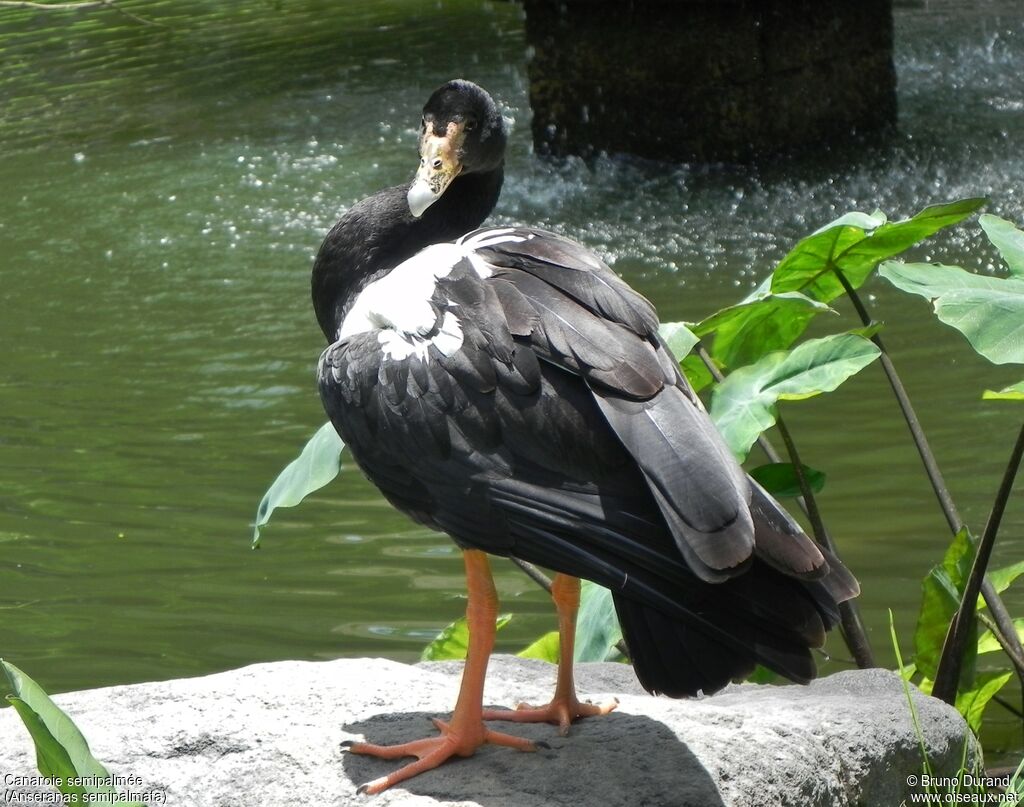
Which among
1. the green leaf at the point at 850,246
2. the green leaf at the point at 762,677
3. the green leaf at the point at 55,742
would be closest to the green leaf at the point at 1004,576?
the green leaf at the point at 762,677

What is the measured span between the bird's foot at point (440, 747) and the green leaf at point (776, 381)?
757 mm

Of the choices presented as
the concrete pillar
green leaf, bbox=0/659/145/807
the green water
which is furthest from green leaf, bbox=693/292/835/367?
the concrete pillar

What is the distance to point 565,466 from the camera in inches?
94.5

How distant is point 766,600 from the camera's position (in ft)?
7.54

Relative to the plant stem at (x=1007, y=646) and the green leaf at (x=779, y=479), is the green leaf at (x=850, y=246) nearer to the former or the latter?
the green leaf at (x=779, y=479)

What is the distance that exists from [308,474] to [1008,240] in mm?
1636

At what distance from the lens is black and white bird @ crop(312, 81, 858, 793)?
2293mm

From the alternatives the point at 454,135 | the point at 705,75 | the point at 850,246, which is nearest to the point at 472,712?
the point at 454,135

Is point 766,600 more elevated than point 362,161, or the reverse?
point 766,600

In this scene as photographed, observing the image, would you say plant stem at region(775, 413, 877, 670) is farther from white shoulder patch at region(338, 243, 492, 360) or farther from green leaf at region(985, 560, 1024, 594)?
white shoulder patch at region(338, 243, 492, 360)

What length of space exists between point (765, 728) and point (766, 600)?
0.53 metres

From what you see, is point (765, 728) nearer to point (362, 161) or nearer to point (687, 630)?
point (687, 630)

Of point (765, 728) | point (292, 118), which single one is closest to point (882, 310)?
point (765, 728)

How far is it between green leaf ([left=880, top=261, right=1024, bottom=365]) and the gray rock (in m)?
0.73
